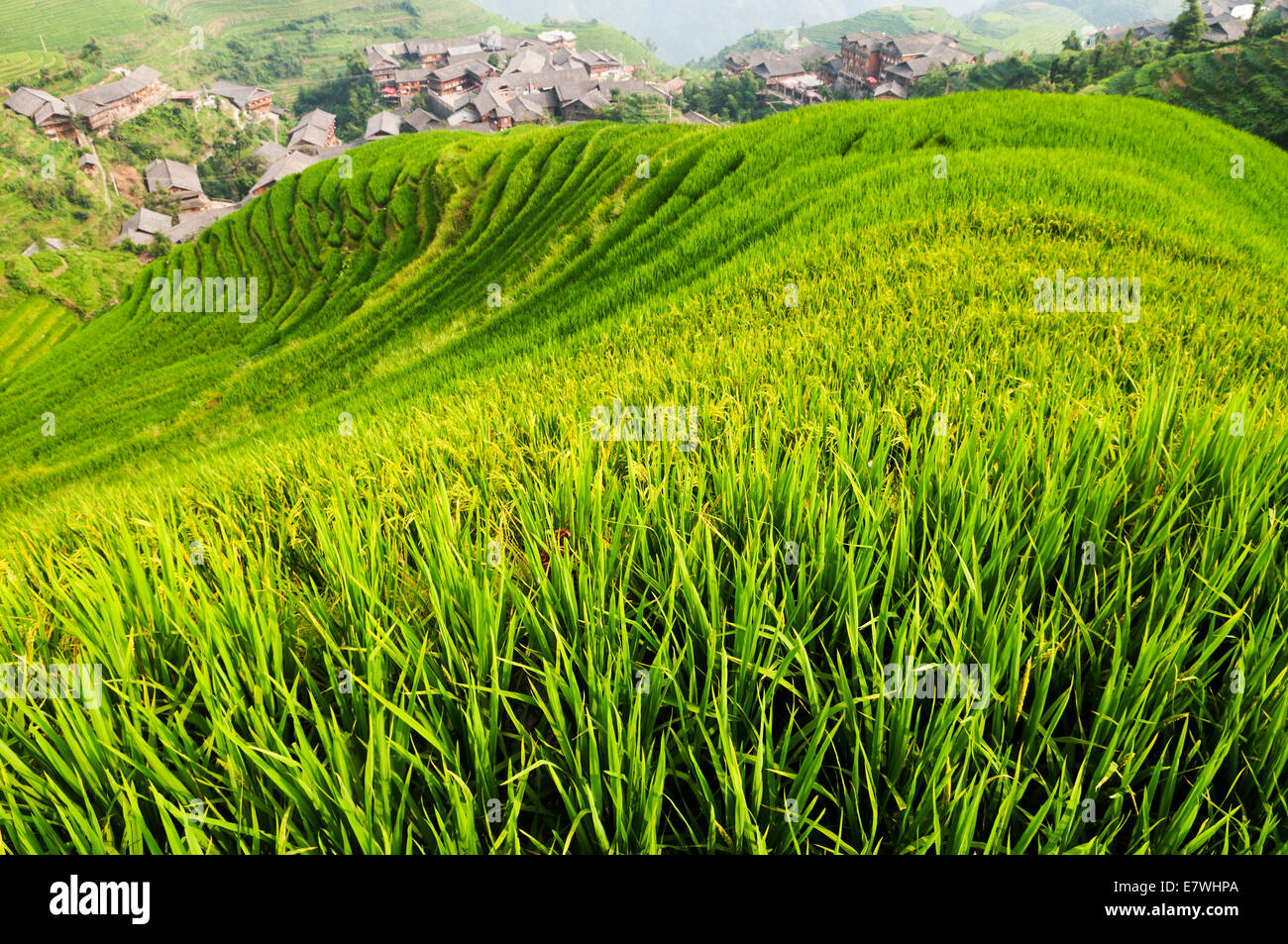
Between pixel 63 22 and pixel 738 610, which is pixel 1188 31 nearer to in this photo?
pixel 738 610

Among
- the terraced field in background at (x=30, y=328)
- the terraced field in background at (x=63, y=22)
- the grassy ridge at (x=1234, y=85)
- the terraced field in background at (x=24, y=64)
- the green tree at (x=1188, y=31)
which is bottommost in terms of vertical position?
the terraced field in background at (x=30, y=328)

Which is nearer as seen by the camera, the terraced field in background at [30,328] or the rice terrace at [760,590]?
the rice terrace at [760,590]

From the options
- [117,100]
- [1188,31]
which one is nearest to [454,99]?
[117,100]

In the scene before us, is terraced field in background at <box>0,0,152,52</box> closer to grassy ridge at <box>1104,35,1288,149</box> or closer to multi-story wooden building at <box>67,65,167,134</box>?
multi-story wooden building at <box>67,65,167,134</box>

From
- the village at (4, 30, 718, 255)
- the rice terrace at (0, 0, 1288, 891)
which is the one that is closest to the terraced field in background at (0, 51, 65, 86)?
the village at (4, 30, 718, 255)

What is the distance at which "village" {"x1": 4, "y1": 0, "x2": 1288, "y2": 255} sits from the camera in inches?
3565

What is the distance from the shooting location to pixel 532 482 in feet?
7.79

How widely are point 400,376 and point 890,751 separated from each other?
30.4ft

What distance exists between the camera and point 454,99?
113938 mm

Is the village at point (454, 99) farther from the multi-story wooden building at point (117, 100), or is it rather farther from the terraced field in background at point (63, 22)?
the terraced field in background at point (63, 22)

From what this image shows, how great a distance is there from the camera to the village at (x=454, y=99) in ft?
297

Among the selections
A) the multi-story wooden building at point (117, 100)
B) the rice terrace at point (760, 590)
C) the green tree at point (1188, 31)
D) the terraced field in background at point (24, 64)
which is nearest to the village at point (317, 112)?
the multi-story wooden building at point (117, 100)
